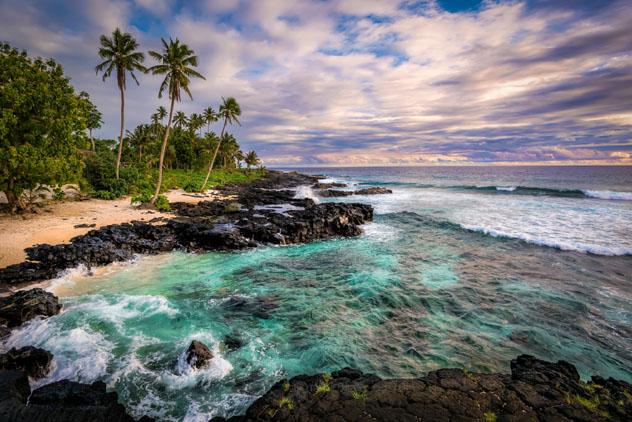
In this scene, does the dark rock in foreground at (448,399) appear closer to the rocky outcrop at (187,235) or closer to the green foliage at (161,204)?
the rocky outcrop at (187,235)

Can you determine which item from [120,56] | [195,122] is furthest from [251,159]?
[120,56]

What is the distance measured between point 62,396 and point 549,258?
22525mm

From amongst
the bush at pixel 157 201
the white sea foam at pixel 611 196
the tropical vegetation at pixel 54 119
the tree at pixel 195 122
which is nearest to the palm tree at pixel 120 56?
the tropical vegetation at pixel 54 119

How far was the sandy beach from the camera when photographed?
14.7m

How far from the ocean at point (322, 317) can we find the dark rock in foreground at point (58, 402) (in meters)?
0.60

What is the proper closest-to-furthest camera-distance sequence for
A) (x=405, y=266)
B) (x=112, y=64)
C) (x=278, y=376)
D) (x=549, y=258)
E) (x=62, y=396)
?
1. (x=62, y=396)
2. (x=278, y=376)
3. (x=405, y=266)
4. (x=549, y=258)
5. (x=112, y=64)

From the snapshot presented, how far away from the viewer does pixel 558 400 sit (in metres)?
5.38

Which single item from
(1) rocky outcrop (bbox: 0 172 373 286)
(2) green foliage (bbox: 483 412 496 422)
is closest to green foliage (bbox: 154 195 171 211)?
(1) rocky outcrop (bbox: 0 172 373 286)

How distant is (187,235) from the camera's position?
19547 millimetres

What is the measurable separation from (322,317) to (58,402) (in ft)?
23.7

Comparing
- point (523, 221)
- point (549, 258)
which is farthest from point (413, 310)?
point (523, 221)

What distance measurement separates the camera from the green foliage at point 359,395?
18.0 ft

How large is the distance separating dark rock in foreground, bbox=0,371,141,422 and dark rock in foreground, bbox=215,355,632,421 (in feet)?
8.17

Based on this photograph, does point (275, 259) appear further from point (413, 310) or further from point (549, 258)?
point (549, 258)
